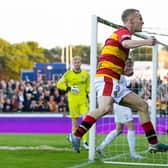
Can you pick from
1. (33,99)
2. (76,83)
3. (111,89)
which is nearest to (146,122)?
(111,89)

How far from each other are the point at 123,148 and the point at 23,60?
60478 mm

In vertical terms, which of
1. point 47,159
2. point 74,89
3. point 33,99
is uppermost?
point 33,99

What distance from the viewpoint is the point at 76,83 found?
13.5 metres

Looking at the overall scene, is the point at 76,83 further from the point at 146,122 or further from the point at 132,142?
the point at 146,122

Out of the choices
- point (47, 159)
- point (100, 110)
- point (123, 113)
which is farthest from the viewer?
point (123, 113)

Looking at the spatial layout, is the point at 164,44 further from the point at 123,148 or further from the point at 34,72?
the point at 34,72

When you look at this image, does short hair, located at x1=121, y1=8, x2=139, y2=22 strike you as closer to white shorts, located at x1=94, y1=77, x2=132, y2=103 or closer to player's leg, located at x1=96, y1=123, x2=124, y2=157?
white shorts, located at x1=94, y1=77, x2=132, y2=103

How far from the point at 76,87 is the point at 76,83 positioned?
11 centimetres

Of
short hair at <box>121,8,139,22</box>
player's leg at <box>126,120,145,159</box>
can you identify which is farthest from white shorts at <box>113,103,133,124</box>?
short hair at <box>121,8,139,22</box>

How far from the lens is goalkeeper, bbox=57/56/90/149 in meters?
13.4

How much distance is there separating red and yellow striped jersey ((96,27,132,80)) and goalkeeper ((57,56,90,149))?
4.54 metres

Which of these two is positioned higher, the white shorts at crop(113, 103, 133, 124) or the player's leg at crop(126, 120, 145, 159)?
the white shorts at crop(113, 103, 133, 124)

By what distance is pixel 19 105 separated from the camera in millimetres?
24969

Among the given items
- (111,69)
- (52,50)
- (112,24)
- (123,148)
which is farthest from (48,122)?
(52,50)
